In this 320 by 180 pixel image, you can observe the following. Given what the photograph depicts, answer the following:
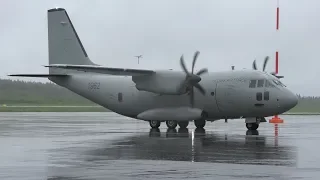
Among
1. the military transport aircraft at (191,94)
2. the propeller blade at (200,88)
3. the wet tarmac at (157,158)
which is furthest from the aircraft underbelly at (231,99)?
the wet tarmac at (157,158)

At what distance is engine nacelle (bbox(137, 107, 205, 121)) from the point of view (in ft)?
110

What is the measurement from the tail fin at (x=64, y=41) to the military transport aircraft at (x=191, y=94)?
293cm

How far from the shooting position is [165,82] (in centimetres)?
3369

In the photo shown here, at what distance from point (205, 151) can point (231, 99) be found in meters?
13.5

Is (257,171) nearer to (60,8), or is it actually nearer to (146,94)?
(146,94)

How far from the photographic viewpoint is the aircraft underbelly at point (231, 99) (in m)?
32.9

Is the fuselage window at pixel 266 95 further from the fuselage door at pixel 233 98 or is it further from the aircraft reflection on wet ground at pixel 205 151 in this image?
the aircraft reflection on wet ground at pixel 205 151

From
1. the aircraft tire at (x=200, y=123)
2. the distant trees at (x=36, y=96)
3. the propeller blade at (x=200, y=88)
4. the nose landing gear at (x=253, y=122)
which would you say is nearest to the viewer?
the nose landing gear at (x=253, y=122)

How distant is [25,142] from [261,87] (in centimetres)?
1464

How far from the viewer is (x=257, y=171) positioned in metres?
14.4

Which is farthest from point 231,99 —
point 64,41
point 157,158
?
point 157,158

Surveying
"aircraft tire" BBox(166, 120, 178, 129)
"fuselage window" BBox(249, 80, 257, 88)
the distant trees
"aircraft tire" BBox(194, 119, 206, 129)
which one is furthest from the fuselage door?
the distant trees

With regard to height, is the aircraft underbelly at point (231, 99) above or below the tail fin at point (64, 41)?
below

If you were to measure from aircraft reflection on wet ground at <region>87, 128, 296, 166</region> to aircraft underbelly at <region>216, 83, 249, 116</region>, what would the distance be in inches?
310
